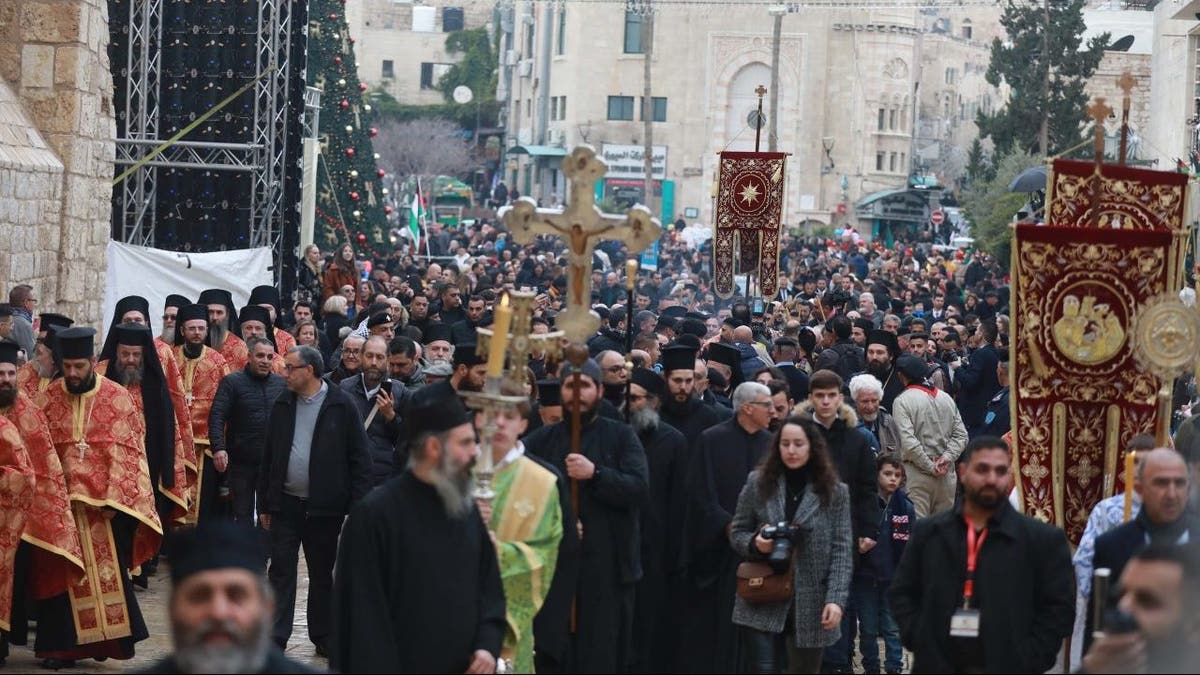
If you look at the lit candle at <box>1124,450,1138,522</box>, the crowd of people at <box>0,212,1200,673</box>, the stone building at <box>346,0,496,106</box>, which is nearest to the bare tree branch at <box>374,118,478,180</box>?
Answer: the stone building at <box>346,0,496,106</box>

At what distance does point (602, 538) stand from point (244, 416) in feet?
13.2

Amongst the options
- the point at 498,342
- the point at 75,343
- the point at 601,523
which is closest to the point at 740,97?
the point at 75,343

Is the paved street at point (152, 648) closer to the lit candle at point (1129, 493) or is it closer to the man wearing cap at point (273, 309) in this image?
the man wearing cap at point (273, 309)

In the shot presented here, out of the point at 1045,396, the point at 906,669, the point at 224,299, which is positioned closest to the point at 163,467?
the point at 224,299

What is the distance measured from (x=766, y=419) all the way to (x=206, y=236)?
45.1 feet

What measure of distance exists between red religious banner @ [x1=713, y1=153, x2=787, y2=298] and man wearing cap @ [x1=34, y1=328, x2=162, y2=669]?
31.5 feet

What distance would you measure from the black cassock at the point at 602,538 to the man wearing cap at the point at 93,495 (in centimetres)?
284

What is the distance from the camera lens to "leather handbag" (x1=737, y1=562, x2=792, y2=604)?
898 cm

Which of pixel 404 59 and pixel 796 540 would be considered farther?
pixel 404 59

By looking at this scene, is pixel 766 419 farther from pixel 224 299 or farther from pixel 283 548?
pixel 224 299

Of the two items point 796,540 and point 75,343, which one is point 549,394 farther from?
point 75,343

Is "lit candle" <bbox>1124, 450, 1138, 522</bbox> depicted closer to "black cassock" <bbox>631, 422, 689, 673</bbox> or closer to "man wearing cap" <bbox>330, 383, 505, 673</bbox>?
"black cassock" <bbox>631, 422, 689, 673</bbox>

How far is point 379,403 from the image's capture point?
11.7 meters

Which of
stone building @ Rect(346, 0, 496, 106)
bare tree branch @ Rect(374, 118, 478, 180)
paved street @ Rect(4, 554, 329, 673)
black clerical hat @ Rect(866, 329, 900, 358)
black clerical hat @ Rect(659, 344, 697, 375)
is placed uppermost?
stone building @ Rect(346, 0, 496, 106)
